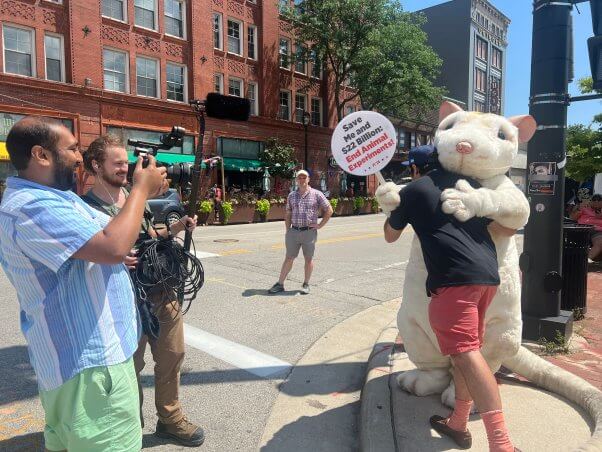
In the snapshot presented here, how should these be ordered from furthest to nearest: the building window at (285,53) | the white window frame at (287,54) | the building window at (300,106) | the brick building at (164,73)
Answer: the building window at (300,106) → the building window at (285,53) → the white window frame at (287,54) → the brick building at (164,73)

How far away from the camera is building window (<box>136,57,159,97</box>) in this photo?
2162 centimetres

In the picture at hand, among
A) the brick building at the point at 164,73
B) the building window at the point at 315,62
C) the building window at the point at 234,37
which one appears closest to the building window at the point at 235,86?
the brick building at the point at 164,73

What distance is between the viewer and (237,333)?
5129 millimetres

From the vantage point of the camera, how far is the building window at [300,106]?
97.1ft

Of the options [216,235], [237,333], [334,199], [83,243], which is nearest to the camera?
[83,243]

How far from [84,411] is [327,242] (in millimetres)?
11092

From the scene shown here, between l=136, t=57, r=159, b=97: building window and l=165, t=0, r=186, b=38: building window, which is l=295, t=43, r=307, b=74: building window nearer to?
l=165, t=0, r=186, b=38: building window

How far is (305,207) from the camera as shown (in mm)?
6949

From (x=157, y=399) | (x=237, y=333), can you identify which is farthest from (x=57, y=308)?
(x=237, y=333)

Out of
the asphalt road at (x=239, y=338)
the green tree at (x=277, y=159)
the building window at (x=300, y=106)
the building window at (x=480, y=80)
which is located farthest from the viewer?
the building window at (x=480, y=80)

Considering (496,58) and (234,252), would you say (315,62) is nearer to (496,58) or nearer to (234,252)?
(234,252)

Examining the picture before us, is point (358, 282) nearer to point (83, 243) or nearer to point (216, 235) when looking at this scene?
point (83, 243)

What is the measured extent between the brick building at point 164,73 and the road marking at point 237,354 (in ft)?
54.4

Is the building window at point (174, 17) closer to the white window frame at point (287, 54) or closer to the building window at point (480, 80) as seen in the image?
the white window frame at point (287, 54)
